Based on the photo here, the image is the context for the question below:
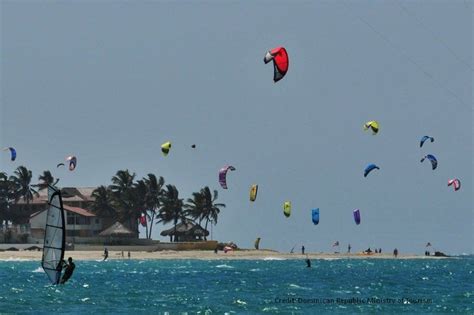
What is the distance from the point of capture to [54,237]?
36.6 meters

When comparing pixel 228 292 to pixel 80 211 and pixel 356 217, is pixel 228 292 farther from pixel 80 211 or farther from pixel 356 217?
pixel 80 211

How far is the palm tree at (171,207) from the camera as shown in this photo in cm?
10988

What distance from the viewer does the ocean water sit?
137ft

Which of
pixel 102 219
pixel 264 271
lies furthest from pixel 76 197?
pixel 264 271

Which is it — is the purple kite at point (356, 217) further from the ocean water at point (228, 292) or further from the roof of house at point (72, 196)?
the roof of house at point (72, 196)

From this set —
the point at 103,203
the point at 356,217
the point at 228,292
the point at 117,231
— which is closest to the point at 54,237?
the point at 228,292

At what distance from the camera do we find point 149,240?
327 feet

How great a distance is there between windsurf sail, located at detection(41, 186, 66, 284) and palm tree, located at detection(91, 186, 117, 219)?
69.1 meters

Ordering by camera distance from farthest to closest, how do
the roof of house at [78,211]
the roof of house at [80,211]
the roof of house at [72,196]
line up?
1. the roof of house at [72,196]
2. the roof of house at [80,211]
3. the roof of house at [78,211]

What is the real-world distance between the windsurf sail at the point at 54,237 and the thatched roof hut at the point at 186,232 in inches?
2767

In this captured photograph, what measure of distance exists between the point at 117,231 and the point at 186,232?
9.49m

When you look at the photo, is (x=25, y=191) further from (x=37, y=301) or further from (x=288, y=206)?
(x=37, y=301)

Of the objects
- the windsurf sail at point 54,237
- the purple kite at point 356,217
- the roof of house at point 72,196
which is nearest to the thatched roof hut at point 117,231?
the roof of house at point 72,196

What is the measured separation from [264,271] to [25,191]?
39.9m
